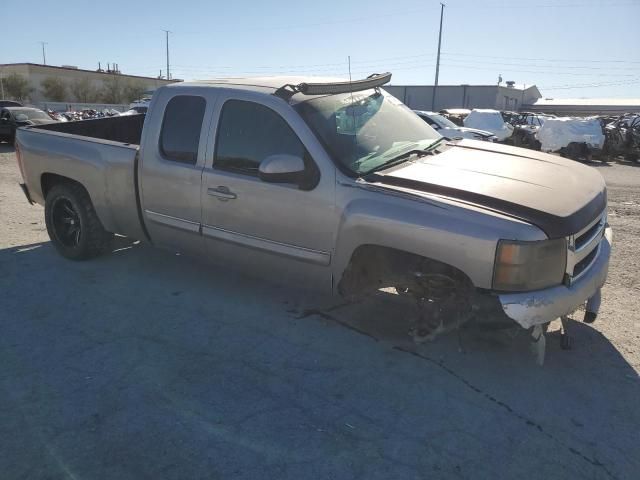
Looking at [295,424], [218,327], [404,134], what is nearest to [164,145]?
[218,327]

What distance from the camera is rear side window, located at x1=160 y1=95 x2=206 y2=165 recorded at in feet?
14.1

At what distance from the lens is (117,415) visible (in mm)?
2961

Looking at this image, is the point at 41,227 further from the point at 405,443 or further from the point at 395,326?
the point at 405,443

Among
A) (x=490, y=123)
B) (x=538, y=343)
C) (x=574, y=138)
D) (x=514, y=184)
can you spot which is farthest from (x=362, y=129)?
(x=490, y=123)

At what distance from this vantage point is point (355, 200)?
3.48 meters

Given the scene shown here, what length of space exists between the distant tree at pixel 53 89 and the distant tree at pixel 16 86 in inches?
129

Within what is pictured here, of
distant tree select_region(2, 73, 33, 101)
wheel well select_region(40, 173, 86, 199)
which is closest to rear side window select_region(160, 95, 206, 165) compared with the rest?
wheel well select_region(40, 173, 86, 199)

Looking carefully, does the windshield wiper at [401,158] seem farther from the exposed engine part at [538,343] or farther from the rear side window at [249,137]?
the exposed engine part at [538,343]

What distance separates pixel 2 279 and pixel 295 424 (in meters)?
3.75

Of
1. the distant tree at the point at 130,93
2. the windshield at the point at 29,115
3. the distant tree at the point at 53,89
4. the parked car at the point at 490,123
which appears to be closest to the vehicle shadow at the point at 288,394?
the windshield at the point at 29,115

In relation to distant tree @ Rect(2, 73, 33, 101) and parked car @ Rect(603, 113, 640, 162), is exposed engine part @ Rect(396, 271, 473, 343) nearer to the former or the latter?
parked car @ Rect(603, 113, 640, 162)

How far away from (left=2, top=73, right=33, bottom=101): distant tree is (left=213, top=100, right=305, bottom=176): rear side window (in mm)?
65344

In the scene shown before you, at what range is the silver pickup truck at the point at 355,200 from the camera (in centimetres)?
306

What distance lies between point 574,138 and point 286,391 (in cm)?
2007
